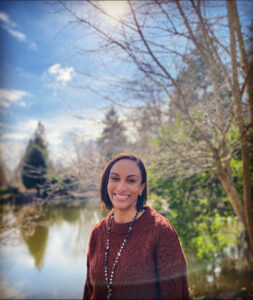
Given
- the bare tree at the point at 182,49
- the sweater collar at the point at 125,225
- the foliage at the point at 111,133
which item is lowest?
the sweater collar at the point at 125,225

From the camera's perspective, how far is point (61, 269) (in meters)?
1.41

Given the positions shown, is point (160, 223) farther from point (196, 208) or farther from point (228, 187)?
point (196, 208)

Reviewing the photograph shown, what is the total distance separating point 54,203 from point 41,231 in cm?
21

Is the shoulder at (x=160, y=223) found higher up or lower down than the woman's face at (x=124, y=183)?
lower down

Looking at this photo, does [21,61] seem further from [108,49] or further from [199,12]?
[199,12]

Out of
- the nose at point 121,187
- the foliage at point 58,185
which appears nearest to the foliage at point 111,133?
the foliage at point 58,185

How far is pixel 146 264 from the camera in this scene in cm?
67

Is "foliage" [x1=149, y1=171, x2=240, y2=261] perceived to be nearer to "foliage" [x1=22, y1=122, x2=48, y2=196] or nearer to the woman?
"foliage" [x1=22, y1=122, x2=48, y2=196]

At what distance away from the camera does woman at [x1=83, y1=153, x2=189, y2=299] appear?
2.12 ft

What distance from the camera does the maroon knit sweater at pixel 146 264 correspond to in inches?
25.2

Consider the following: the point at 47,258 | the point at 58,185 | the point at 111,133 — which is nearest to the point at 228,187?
the point at 111,133

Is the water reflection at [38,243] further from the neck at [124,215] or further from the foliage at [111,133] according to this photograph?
the neck at [124,215]

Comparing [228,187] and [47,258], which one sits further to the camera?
[228,187]

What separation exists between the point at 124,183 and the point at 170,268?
0.96 feet
